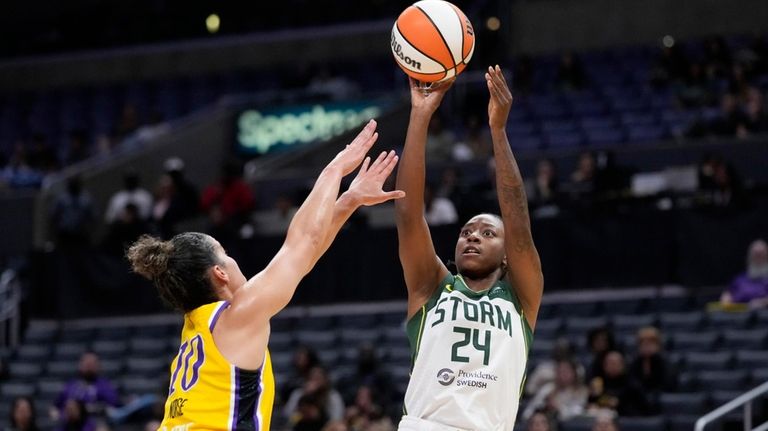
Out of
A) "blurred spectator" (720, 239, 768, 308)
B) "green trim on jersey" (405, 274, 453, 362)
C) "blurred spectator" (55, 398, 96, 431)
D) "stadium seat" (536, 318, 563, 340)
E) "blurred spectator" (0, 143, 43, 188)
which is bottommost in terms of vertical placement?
"blurred spectator" (55, 398, 96, 431)

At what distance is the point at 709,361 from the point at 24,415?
6973 millimetres

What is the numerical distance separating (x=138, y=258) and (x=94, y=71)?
861 inches

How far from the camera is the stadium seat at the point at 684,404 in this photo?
468 inches

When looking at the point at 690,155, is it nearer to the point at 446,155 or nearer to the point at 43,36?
the point at 446,155

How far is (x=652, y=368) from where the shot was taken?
12.2 metres

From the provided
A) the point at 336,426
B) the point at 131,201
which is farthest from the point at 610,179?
the point at 131,201

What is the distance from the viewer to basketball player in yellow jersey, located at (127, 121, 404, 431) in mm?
4832

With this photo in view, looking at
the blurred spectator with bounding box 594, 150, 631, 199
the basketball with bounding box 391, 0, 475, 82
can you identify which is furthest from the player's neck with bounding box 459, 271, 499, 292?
the blurred spectator with bounding box 594, 150, 631, 199

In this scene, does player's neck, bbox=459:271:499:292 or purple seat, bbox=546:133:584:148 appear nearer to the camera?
player's neck, bbox=459:271:499:292

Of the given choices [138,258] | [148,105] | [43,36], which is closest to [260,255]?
[148,105]

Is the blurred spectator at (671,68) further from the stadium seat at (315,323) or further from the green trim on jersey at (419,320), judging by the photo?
the green trim on jersey at (419,320)

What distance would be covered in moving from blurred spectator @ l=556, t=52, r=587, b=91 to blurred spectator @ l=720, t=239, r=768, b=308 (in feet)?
21.0

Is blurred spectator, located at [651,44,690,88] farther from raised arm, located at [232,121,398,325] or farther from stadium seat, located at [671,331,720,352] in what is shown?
raised arm, located at [232,121,398,325]

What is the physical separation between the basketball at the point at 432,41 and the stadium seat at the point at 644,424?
18.9 ft
